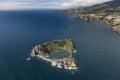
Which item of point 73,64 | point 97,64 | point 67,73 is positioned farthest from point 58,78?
point 97,64

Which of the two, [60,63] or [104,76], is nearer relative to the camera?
[104,76]

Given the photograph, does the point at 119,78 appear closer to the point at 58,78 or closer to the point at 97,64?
the point at 97,64

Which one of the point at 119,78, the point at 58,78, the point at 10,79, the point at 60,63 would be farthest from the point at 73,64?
the point at 10,79

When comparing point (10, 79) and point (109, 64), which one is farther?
point (109, 64)

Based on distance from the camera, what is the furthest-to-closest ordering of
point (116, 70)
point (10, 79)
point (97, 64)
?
point (97, 64)
point (116, 70)
point (10, 79)

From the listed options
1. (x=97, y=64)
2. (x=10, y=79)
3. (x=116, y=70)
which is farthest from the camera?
(x=97, y=64)

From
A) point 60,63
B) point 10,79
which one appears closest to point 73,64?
point 60,63

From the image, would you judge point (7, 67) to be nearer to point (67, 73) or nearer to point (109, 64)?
point (67, 73)

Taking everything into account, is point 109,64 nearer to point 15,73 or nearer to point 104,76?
point 104,76
